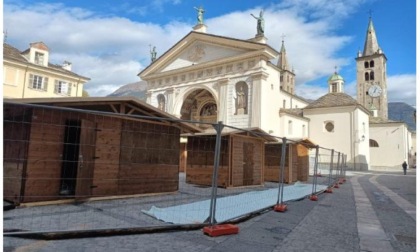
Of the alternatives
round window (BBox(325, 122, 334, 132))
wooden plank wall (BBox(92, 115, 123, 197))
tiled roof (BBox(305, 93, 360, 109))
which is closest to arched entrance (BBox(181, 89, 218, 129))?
tiled roof (BBox(305, 93, 360, 109))

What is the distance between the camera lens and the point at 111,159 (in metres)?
9.62

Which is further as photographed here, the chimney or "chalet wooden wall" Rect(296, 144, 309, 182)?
the chimney

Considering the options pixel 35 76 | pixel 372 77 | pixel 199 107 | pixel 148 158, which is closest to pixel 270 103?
pixel 199 107

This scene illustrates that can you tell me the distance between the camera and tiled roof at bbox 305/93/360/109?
3931 cm

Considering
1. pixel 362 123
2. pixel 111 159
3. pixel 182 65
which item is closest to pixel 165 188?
pixel 111 159

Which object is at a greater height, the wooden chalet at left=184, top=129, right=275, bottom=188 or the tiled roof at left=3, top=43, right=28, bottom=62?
the tiled roof at left=3, top=43, right=28, bottom=62

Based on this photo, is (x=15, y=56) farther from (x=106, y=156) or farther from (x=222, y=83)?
(x=106, y=156)

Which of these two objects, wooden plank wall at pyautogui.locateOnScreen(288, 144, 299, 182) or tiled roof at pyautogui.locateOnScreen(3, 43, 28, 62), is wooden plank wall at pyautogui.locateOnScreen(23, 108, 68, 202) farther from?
tiled roof at pyautogui.locateOnScreen(3, 43, 28, 62)

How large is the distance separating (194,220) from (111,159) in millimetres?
4013

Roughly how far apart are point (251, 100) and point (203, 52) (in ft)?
27.8

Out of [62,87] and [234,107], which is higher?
[62,87]

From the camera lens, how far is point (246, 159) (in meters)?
15.0

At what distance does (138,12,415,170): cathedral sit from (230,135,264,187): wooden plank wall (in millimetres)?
14478

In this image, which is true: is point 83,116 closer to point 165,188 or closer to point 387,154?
point 165,188
